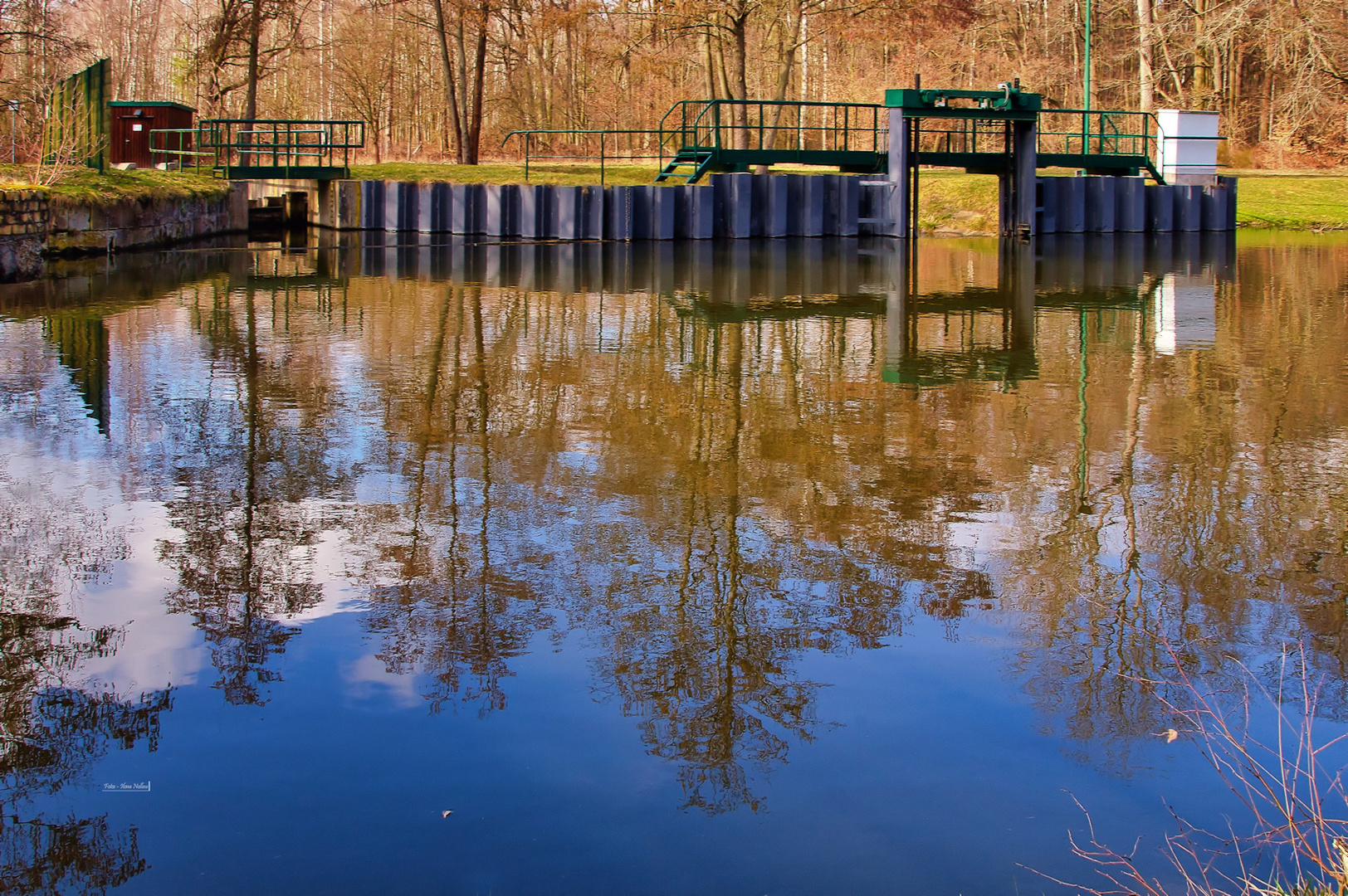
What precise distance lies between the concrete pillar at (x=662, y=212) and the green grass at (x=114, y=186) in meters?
9.08

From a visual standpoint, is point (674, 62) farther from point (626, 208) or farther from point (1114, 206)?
point (1114, 206)

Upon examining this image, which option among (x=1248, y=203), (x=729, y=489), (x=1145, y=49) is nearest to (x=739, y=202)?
(x=1248, y=203)

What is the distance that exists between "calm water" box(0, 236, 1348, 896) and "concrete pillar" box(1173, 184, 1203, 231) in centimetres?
2280

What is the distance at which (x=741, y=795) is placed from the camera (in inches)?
169

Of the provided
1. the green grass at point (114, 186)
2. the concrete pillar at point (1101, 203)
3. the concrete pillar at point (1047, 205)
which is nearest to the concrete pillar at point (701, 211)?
the concrete pillar at point (1047, 205)

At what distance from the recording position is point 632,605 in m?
5.89

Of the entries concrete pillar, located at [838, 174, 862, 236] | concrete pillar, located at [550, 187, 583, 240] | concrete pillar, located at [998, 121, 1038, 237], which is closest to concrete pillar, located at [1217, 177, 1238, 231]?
concrete pillar, located at [998, 121, 1038, 237]

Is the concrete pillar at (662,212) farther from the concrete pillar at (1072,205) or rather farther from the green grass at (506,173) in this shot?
the concrete pillar at (1072,205)

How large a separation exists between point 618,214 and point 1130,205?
1230 cm

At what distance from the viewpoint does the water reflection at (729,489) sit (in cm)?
536

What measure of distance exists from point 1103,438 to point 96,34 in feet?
215

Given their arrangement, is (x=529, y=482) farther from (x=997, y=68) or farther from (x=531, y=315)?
(x=997, y=68)

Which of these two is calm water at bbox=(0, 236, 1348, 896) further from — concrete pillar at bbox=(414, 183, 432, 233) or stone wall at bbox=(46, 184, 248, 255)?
concrete pillar at bbox=(414, 183, 432, 233)

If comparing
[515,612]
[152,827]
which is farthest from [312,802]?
[515,612]
